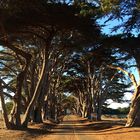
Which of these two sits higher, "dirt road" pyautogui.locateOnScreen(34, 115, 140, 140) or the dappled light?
the dappled light

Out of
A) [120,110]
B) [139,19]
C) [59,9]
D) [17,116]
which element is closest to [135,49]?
[139,19]

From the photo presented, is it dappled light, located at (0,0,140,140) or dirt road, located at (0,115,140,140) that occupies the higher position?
dappled light, located at (0,0,140,140)

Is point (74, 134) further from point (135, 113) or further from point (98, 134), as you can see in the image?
point (135, 113)

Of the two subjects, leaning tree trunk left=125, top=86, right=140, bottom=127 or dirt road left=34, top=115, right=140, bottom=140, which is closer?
dirt road left=34, top=115, right=140, bottom=140

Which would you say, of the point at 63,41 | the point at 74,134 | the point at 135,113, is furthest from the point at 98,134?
the point at 63,41

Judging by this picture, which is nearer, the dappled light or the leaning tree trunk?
the dappled light

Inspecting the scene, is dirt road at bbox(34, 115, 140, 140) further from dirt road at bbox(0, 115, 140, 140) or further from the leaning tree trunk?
the leaning tree trunk

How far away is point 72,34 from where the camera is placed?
3434 cm

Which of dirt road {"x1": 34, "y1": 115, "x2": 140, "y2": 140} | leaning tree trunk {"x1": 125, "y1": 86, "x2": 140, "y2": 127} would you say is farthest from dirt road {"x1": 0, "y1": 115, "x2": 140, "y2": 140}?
leaning tree trunk {"x1": 125, "y1": 86, "x2": 140, "y2": 127}

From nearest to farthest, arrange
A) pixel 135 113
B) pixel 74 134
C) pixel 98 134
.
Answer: pixel 98 134 → pixel 74 134 → pixel 135 113

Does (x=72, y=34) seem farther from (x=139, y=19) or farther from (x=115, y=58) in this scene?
(x=139, y=19)

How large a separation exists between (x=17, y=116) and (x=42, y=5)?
9.72m

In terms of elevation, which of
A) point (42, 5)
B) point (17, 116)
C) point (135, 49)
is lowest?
point (17, 116)

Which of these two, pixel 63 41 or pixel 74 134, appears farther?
pixel 63 41
